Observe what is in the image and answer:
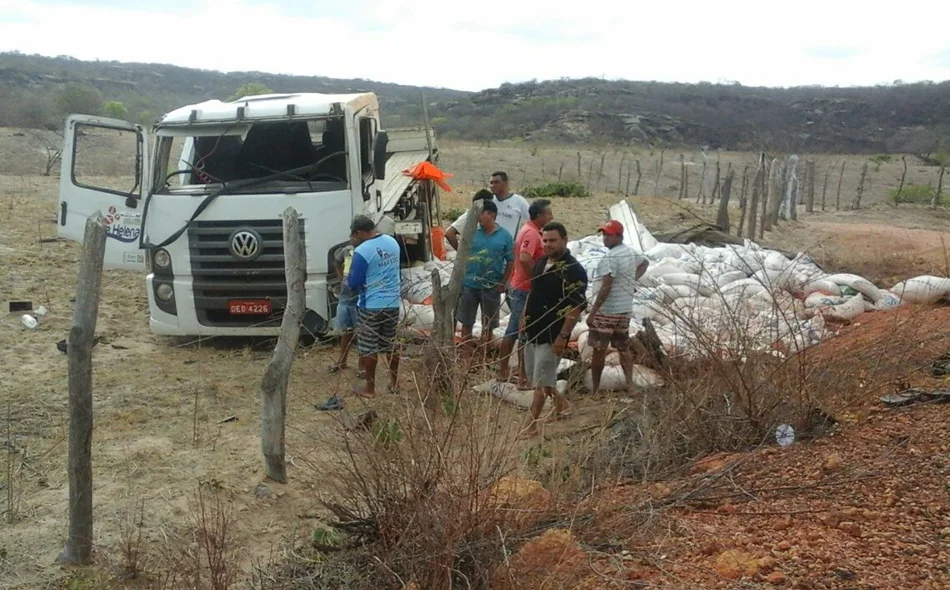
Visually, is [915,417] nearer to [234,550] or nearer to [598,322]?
[598,322]

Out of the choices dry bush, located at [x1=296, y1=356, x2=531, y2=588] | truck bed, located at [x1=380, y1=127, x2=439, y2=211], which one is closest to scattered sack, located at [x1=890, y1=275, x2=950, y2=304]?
truck bed, located at [x1=380, y1=127, x2=439, y2=211]

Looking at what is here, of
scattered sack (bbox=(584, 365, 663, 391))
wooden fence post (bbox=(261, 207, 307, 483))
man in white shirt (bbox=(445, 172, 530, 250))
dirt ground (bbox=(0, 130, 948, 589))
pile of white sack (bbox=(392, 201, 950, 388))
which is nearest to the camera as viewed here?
dirt ground (bbox=(0, 130, 948, 589))

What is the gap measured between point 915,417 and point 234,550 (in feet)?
13.4

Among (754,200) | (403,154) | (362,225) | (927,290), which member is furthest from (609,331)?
(754,200)

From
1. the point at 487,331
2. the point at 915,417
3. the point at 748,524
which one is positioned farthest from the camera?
the point at 915,417

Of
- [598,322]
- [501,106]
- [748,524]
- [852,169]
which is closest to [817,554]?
[748,524]

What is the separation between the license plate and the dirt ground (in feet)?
1.40

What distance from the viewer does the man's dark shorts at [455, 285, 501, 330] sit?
8.06m

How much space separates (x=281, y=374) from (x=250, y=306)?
333 cm

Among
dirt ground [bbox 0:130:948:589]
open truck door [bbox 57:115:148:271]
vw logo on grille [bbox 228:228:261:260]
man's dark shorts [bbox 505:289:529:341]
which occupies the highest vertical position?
open truck door [bbox 57:115:148:271]

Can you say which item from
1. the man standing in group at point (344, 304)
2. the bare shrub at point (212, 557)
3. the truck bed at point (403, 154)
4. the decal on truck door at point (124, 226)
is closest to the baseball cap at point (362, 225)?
the man standing in group at point (344, 304)

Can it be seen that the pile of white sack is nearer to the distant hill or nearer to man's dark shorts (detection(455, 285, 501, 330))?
man's dark shorts (detection(455, 285, 501, 330))

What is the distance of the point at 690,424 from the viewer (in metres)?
5.85

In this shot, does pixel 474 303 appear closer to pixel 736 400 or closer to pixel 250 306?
pixel 250 306
